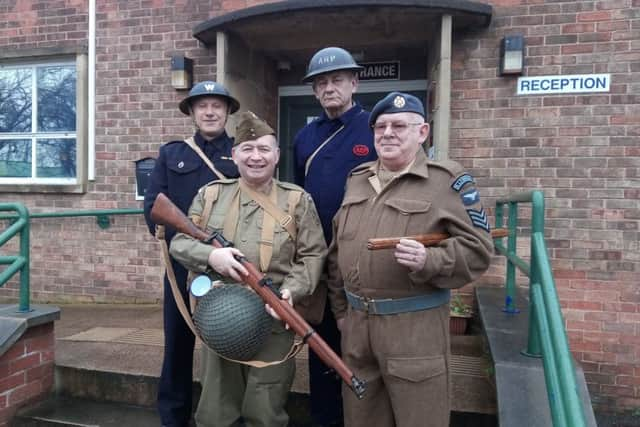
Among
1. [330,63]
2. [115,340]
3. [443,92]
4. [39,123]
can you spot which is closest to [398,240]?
[330,63]

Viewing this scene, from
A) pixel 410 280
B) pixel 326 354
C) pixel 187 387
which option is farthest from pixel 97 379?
pixel 410 280

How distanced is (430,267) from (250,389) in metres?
0.96

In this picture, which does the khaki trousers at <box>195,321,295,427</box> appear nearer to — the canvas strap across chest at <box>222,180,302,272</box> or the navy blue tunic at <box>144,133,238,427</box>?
the canvas strap across chest at <box>222,180,302,272</box>

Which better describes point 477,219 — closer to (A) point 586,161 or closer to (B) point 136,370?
(B) point 136,370

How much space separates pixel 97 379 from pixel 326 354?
6.64 feet

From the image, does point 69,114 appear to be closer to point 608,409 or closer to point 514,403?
point 514,403

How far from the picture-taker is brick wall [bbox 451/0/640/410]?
4215mm

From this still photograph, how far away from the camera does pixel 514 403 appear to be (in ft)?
7.34

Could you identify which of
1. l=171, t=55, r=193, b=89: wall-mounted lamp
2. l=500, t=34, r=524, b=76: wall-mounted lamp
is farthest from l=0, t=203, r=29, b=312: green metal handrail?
l=500, t=34, r=524, b=76: wall-mounted lamp

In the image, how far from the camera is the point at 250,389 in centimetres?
217

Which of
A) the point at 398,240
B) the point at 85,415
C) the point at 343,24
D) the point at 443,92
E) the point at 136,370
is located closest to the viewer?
the point at 398,240

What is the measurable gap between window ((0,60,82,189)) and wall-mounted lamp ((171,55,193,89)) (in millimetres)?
1315

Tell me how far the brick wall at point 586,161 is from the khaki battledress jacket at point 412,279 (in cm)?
276

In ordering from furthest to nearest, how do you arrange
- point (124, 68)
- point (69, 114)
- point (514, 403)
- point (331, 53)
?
point (69, 114) → point (124, 68) → point (331, 53) → point (514, 403)
